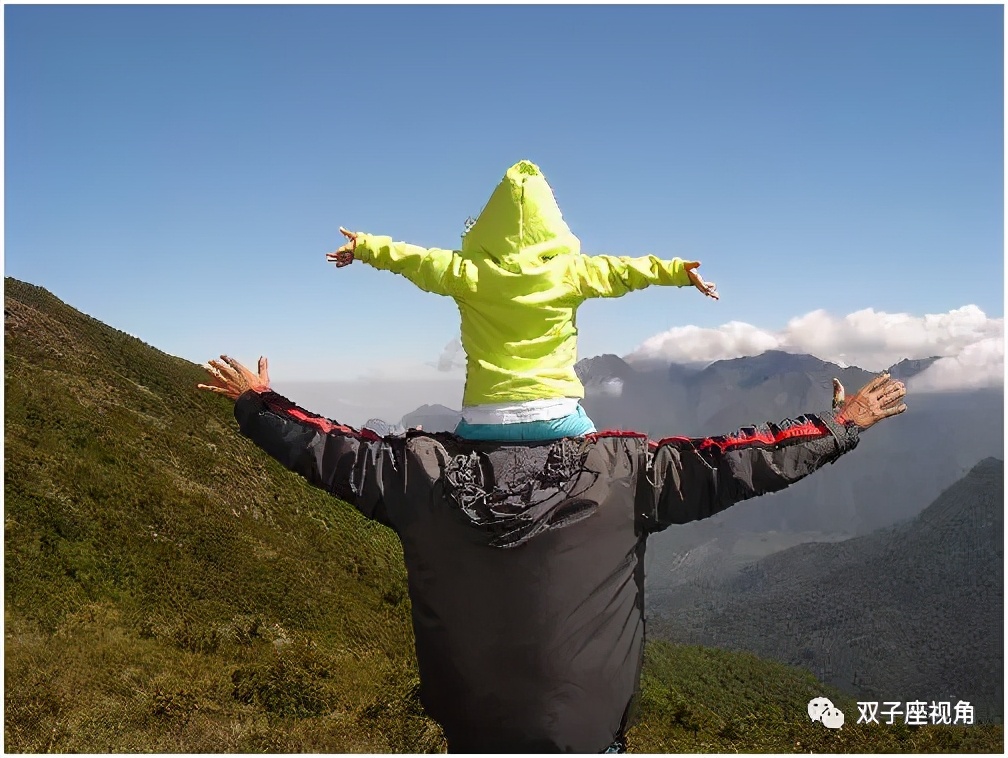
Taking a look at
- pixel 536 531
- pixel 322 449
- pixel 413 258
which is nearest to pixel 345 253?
pixel 413 258

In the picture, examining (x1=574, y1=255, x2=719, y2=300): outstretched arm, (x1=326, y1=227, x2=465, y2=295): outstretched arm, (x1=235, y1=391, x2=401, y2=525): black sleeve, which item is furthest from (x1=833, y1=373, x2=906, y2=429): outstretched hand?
(x1=235, y1=391, x2=401, y2=525): black sleeve

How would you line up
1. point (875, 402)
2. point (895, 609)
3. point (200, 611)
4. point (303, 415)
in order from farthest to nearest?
point (895, 609) → point (200, 611) → point (303, 415) → point (875, 402)

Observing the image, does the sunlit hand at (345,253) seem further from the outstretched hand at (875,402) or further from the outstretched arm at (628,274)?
the outstretched hand at (875,402)

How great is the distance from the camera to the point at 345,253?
449 centimetres

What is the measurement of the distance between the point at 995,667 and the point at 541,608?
27137 mm

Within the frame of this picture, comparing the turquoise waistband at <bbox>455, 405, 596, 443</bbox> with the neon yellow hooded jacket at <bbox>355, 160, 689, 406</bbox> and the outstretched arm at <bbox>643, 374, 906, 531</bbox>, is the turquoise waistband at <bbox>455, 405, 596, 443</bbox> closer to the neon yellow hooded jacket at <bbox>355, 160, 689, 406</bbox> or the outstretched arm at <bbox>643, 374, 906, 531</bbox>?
the neon yellow hooded jacket at <bbox>355, 160, 689, 406</bbox>

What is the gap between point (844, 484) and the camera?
73.9 meters

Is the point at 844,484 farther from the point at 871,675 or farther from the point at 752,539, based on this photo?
the point at 871,675

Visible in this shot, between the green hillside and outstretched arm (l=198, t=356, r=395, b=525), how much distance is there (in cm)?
485

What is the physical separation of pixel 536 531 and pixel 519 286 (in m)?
1.46

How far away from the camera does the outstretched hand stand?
13.9 ft

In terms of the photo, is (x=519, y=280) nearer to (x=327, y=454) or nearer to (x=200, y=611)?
(x=327, y=454)

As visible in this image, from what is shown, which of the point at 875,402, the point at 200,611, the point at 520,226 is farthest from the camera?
the point at 200,611

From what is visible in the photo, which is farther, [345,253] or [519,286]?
[345,253]
